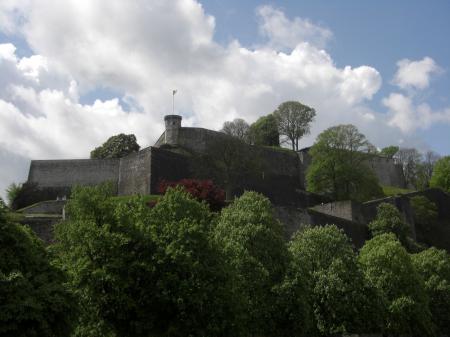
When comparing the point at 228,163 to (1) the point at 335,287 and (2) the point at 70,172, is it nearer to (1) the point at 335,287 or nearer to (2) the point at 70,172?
(2) the point at 70,172

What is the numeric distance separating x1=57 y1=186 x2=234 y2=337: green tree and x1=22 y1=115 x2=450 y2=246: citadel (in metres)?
28.3

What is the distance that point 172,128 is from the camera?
213ft

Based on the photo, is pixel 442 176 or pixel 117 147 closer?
pixel 117 147

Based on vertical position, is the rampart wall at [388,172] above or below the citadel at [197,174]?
above

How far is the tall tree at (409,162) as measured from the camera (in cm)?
9312

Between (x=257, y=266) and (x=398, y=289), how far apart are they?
11176 mm

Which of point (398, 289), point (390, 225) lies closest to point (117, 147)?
point (390, 225)

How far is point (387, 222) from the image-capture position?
166ft

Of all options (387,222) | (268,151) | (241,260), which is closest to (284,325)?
(241,260)

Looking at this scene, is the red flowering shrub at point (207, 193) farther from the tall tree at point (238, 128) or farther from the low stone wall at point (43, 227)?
the tall tree at point (238, 128)

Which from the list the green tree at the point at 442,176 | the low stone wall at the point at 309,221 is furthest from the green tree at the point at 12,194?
the green tree at the point at 442,176

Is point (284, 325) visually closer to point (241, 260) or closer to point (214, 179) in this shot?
point (241, 260)

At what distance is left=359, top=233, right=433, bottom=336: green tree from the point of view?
102 feet

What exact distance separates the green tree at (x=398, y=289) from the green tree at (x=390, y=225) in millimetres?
17056
